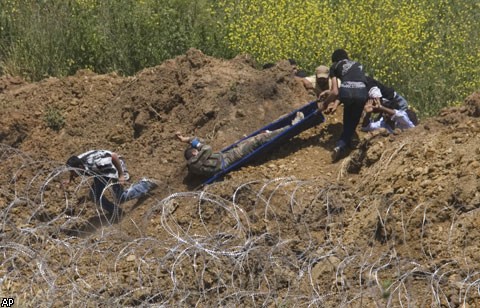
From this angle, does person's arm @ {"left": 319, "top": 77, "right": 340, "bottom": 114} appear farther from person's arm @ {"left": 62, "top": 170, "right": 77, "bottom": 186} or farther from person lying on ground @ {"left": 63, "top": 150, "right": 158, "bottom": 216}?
person's arm @ {"left": 62, "top": 170, "right": 77, "bottom": 186}

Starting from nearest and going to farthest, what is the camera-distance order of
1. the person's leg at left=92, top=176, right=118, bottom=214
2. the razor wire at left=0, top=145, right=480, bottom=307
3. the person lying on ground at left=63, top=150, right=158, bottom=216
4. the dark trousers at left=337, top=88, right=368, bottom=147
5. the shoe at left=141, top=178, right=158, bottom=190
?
1. the razor wire at left=0, top=145, right=480, bottom=307
2. the dark trousers at left=337, top=88, right=368, bottom=147
3. the person lying on ground at left=63, top=150, right=158, bottom=216
4. the person's leg at left=92, top=176, right=118, bottom=214
5. the shoe at left=141, top=178, right=158, bottom=190

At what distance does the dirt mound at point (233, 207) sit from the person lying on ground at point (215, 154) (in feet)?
0.75

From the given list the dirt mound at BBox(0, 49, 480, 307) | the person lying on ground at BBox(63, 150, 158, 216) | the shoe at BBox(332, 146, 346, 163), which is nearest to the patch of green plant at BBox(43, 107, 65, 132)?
the dirt mound at BBox(0, 49, 480, 307)

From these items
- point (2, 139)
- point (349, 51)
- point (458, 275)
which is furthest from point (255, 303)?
point (349, 51)

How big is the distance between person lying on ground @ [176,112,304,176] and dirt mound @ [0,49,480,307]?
0.23 m

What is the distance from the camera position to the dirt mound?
8.73 meters

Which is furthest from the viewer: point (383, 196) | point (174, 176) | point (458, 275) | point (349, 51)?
point (349, 51)

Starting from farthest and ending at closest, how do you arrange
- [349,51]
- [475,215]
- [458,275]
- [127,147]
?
[349,51]
[127,147]
[475,215]
[458,275]

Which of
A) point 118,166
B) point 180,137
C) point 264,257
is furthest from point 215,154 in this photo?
point 264,257

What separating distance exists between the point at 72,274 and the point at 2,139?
202 inches

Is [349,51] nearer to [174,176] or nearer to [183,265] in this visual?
[174,176]

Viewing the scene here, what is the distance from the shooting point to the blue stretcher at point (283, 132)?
11945mm

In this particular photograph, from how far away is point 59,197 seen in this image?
12.4 metres

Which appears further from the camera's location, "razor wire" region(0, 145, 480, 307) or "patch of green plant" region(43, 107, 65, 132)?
"patch of green plant" region(43, 107, 65, 132)
